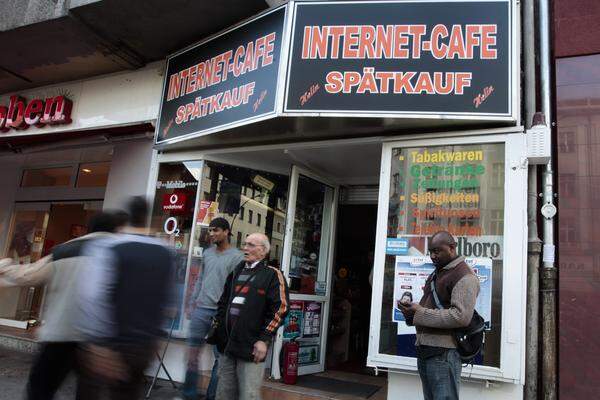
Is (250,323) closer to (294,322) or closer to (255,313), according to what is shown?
(255,313)

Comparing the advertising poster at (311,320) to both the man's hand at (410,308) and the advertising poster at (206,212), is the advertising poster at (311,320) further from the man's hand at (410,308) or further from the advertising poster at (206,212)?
the man's hand at (410,308)

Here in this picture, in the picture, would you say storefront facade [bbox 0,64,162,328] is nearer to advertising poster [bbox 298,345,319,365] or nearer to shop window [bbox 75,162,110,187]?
shop window [bbox 75,162,110,187]

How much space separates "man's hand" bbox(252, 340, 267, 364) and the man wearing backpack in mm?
1071

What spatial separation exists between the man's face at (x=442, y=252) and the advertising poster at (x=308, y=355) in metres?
3.14

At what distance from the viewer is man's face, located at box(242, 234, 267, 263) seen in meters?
4.03

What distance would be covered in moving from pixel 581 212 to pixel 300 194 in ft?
10.7

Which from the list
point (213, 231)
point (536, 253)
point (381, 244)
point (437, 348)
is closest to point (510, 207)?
point (536, 253)

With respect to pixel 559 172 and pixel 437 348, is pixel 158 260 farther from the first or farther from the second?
pixel 559 172

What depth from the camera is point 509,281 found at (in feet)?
14.7

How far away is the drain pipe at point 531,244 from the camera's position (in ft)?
14.6

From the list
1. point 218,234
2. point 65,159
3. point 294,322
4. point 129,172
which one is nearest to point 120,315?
point 218,234

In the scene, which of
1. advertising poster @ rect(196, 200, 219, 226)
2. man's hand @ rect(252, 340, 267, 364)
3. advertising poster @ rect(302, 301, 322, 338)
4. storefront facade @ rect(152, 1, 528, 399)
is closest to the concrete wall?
storefront facade @ rect(152, 1, 528, 399)

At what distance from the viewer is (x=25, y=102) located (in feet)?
29.4

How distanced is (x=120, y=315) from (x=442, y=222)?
11.0 feet
